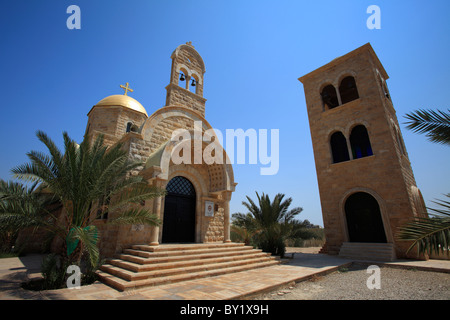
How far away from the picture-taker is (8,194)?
537 cm

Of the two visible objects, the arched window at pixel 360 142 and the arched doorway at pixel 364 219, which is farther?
the arched window at pixel 360 142

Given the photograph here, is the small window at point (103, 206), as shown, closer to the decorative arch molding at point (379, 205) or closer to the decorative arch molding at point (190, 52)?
the decorative arch molding at point (190, 52)

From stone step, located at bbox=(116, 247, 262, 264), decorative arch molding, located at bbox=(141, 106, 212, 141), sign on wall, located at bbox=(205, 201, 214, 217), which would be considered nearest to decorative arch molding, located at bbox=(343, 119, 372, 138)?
decorative arch molding, located at bbox=(141, 106, 212, 141)

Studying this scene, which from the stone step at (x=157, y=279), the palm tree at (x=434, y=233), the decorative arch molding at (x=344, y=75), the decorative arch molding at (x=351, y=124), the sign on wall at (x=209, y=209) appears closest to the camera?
the palm tree at (x=434, y=233)

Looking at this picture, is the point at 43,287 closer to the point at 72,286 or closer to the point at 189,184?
the point at 72,286

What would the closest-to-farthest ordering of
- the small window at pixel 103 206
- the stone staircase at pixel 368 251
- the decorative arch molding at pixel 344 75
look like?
the small window at pixel 103 206 < the stone staircase at pixel 368 251 < the decorative arch molding at pixel 344 75

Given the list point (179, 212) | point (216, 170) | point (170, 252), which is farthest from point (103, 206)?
point (216, 170)

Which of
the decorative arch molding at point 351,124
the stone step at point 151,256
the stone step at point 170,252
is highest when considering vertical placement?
the decorative arch molding at point 351,124

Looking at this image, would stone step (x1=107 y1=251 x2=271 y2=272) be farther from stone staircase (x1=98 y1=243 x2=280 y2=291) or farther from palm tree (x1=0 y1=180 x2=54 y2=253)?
palm tree (x1=0 y1=180 x2=54 y2=253)

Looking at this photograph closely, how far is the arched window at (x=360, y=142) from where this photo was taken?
11.9 meters

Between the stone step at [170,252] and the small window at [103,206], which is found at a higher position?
the small window at [103,206]

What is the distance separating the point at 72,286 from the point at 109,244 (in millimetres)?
2555

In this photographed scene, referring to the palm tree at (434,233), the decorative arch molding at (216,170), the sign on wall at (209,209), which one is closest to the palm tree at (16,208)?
the decorative arch molding at (216,170)
